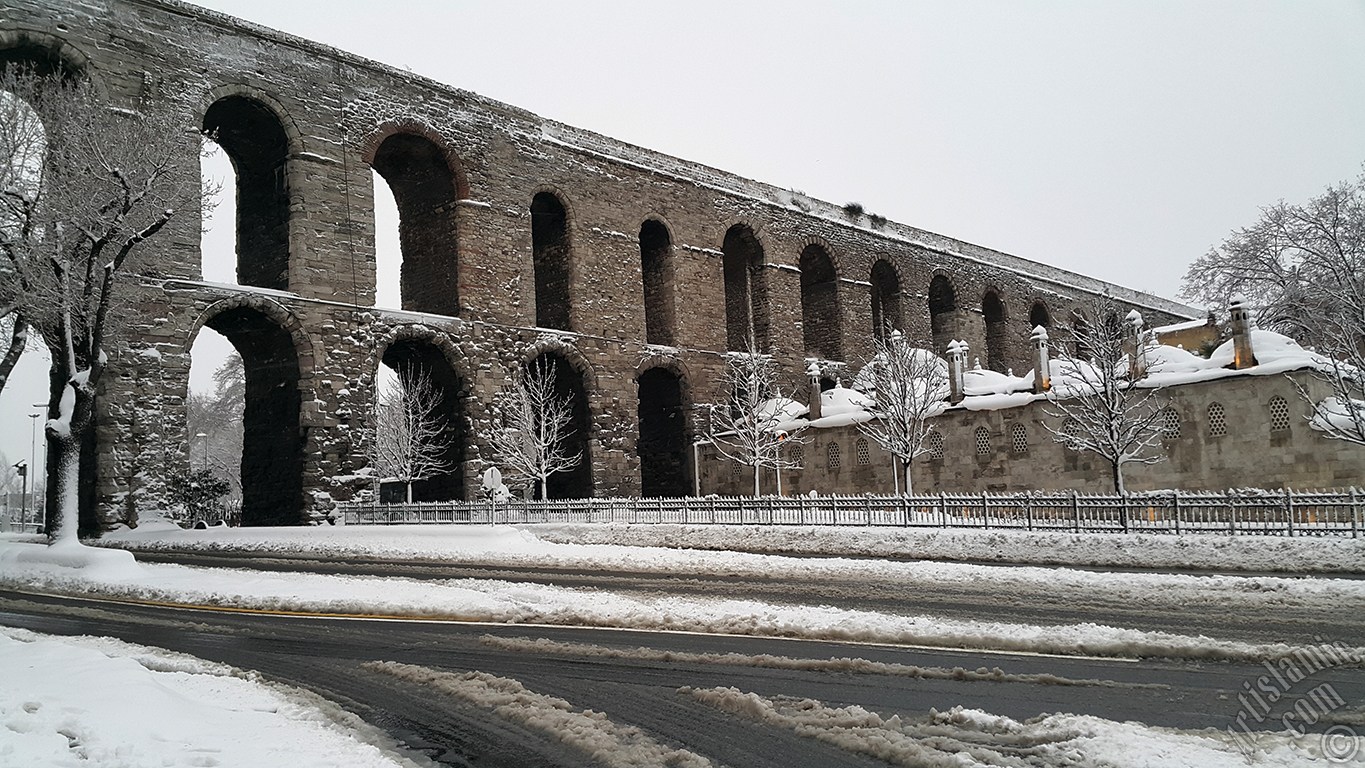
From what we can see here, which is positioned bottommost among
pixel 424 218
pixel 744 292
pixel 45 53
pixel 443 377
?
pixel 443 377

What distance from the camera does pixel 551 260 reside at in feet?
121

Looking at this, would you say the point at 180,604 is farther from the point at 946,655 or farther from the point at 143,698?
the point at 946,655

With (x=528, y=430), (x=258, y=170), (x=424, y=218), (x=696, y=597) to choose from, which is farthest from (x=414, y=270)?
(x=696, y=597)

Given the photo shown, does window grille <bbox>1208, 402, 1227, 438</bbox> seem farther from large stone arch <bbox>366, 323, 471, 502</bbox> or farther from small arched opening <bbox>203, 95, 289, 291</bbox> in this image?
small arched opening <bbox>203, 95, 289, 291</bbox>

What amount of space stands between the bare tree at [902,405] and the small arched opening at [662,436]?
924 centimetres

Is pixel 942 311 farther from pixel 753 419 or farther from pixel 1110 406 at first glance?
pixel 1110 406

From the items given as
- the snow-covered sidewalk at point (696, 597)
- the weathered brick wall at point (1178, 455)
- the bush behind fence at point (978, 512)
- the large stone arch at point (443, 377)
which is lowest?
the snow-covered sidewalk at point (696, 597)

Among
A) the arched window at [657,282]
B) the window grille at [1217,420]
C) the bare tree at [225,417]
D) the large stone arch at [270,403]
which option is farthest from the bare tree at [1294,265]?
the bare tree at [225,417]

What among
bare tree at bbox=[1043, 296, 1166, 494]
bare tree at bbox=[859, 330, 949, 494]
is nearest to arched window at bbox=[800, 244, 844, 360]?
bare tree at bbox=[859, 330, 949, 494]

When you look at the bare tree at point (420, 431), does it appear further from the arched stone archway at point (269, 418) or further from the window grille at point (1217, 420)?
the window grille at point (1217, 420)

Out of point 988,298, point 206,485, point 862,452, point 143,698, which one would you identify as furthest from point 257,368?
point 988,298

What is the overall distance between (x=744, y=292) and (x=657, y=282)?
610cm

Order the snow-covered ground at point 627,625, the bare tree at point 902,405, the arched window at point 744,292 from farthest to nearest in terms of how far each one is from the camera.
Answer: the arched window at point 744,292 → the bare tree at point 902,405 → the snow-covered ground at point 627,625

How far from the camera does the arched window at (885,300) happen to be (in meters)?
48.4
